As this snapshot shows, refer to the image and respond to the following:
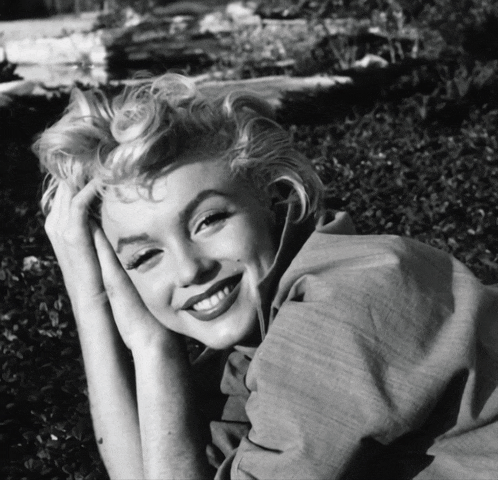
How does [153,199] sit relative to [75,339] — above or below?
above

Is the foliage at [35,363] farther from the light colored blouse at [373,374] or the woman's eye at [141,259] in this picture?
the light colored blouse at [373,374]

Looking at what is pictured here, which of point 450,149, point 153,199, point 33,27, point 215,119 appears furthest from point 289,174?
point 33,27

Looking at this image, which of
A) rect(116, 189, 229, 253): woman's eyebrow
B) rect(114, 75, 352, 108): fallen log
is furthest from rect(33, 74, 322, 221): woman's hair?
rect(114, 75, 352, 108): fallen log

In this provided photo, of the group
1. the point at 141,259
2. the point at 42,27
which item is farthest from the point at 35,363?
the point at 42,27

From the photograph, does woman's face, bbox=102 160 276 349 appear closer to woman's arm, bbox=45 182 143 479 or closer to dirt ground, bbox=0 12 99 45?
woman's arm, bbox=45 182 143 479

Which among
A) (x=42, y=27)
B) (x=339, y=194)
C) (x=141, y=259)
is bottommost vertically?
(x=42, y=27)

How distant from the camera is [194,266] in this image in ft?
7.59

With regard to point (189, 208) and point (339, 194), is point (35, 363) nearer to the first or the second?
point (189, 208)

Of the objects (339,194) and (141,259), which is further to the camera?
(339,194)

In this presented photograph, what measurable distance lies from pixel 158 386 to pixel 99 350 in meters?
0.31

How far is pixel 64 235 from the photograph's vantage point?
2781 millimetres

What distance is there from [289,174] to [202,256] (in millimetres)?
401

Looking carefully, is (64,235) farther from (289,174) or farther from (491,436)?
(491,436)

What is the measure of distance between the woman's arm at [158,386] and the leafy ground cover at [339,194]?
0.50 m
